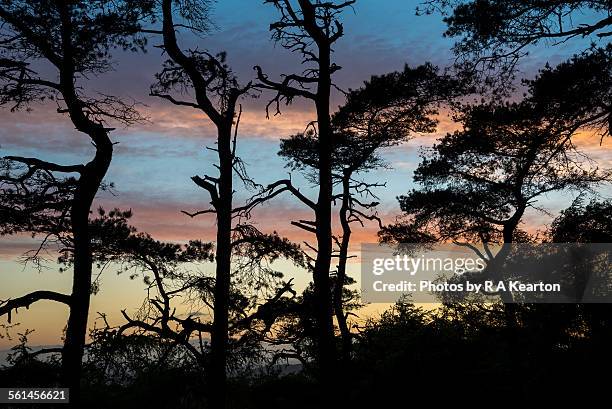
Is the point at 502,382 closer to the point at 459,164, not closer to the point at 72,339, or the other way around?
the point at 72,339

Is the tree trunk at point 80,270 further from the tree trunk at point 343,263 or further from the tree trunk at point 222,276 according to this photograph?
the tree trunk at point 343,263

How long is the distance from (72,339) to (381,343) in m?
6.37

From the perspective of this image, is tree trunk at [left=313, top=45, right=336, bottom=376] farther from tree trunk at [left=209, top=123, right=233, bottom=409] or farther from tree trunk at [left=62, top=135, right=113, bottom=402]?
tree trunk at [left=62, top=135, right=113, bottom=402]

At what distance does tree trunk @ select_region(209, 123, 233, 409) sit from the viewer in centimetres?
1188

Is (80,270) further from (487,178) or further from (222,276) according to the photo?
(487,178)

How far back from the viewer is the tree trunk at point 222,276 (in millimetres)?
11875

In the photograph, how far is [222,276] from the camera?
1212 centimetres

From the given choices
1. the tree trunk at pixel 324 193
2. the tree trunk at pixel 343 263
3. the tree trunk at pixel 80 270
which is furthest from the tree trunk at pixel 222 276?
the tree trunk at pixel 343 263

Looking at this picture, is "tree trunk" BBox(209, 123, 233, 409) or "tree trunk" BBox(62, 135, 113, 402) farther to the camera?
"tree trunk" BBox(209, 123, 233, 409)

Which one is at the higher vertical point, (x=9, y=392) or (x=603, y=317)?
(x=603, y=317)

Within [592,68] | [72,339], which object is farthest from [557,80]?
[72,339]

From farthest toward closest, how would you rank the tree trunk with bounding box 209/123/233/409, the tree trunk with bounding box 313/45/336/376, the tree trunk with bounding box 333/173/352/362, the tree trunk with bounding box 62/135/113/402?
the tree trunk with bounding box 333/173/352/362
the tree trunk with bounding box 209/123/233/409
the tree trunk with bounding box 62/135/113/402
the tree trunk with bounding box 313/45/336/376

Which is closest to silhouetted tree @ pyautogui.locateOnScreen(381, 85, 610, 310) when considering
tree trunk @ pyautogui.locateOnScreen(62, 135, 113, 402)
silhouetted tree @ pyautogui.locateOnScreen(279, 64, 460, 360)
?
silhouetted tree @ pyautogui.locateOnScreen(279, 64, 460, 360)

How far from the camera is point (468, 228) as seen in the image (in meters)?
21.7
